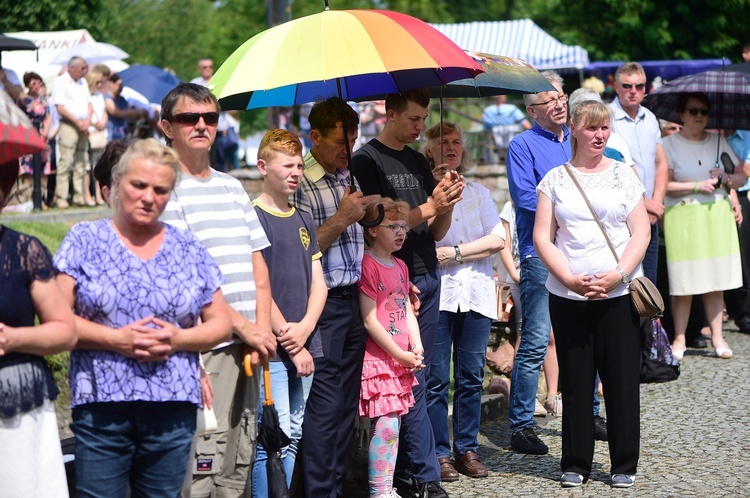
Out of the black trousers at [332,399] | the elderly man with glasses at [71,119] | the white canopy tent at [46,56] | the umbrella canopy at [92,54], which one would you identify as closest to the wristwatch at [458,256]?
the black trousers at [332,399]

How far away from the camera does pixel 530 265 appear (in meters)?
7.02

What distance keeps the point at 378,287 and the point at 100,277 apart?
212cm

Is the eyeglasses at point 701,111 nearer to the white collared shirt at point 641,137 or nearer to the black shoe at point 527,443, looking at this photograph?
the white collared shirt at point 641,137

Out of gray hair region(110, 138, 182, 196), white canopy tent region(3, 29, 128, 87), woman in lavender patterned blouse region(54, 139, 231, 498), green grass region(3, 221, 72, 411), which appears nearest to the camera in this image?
woman in lavender patterned blouse region(54, 139, 231, 498)

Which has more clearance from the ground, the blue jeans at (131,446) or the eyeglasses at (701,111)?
the eyeglasses at (701,111)

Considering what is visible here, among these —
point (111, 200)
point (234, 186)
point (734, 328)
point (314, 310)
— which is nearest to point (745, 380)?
point (734, 328)

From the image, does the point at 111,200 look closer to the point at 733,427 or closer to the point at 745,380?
the point at 733,427

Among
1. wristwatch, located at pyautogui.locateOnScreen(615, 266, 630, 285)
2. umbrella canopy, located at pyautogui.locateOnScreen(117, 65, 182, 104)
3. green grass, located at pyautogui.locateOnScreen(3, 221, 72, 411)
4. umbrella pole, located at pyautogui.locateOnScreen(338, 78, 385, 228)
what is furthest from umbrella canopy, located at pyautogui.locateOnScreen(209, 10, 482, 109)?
umbrella canopy, located at pyautogui.locateOnScreen(117, 65, 182, 104)

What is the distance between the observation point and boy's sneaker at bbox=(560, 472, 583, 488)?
6.16m

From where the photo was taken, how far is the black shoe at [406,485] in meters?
5.98

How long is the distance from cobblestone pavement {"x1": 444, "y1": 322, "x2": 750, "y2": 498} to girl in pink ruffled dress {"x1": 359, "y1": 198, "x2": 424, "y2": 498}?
577 millimetres

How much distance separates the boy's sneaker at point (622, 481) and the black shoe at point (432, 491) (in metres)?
0.95

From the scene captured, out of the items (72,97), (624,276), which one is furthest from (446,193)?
(72,97)

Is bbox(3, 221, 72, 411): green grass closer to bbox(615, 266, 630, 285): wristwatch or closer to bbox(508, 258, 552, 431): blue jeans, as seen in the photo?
bbox(508, 258, 552, 431): blue jeans
